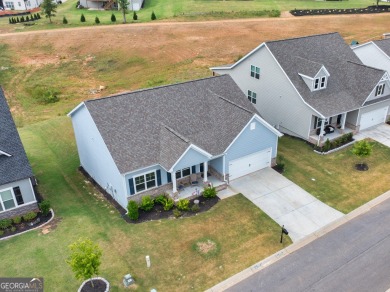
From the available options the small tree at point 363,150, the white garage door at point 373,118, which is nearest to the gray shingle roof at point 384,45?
the white garage door at point 373,118

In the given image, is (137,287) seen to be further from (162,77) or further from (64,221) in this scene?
(162,77)

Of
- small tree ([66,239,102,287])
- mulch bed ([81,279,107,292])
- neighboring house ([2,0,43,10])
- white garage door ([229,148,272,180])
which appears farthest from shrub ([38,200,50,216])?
neighboring house ([2,0,43,10])

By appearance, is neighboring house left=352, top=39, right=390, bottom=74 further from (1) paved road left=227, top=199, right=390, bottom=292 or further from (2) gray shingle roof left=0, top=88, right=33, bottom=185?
(2) gray shingle roof left=0, top=88, right=33, bottom=185

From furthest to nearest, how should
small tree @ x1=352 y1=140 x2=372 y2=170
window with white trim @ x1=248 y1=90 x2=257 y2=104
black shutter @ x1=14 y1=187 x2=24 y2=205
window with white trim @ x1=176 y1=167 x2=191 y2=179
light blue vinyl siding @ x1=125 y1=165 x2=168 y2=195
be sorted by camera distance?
window with white trim @ x1=248 y1=90 x2=257 y2=104
small tree @ x1=352 y1=140 x2=372 y2=170
window with white trim @ x1=176 y1=167 x2=191 y2=179
light blue vinyl siding @ x1=125 y1=165 x2=168 y2=195
black shutter @ x1=14 y1=187 x2=24 y2=205

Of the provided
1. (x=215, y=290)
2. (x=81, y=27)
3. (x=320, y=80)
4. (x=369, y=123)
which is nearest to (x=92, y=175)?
(x=215, y=290)

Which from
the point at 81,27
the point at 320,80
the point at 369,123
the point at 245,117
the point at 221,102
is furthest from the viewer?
the point at 81,27

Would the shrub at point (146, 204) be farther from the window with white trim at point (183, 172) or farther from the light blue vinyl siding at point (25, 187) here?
the light blue vinyl siding at point (25, 187)
